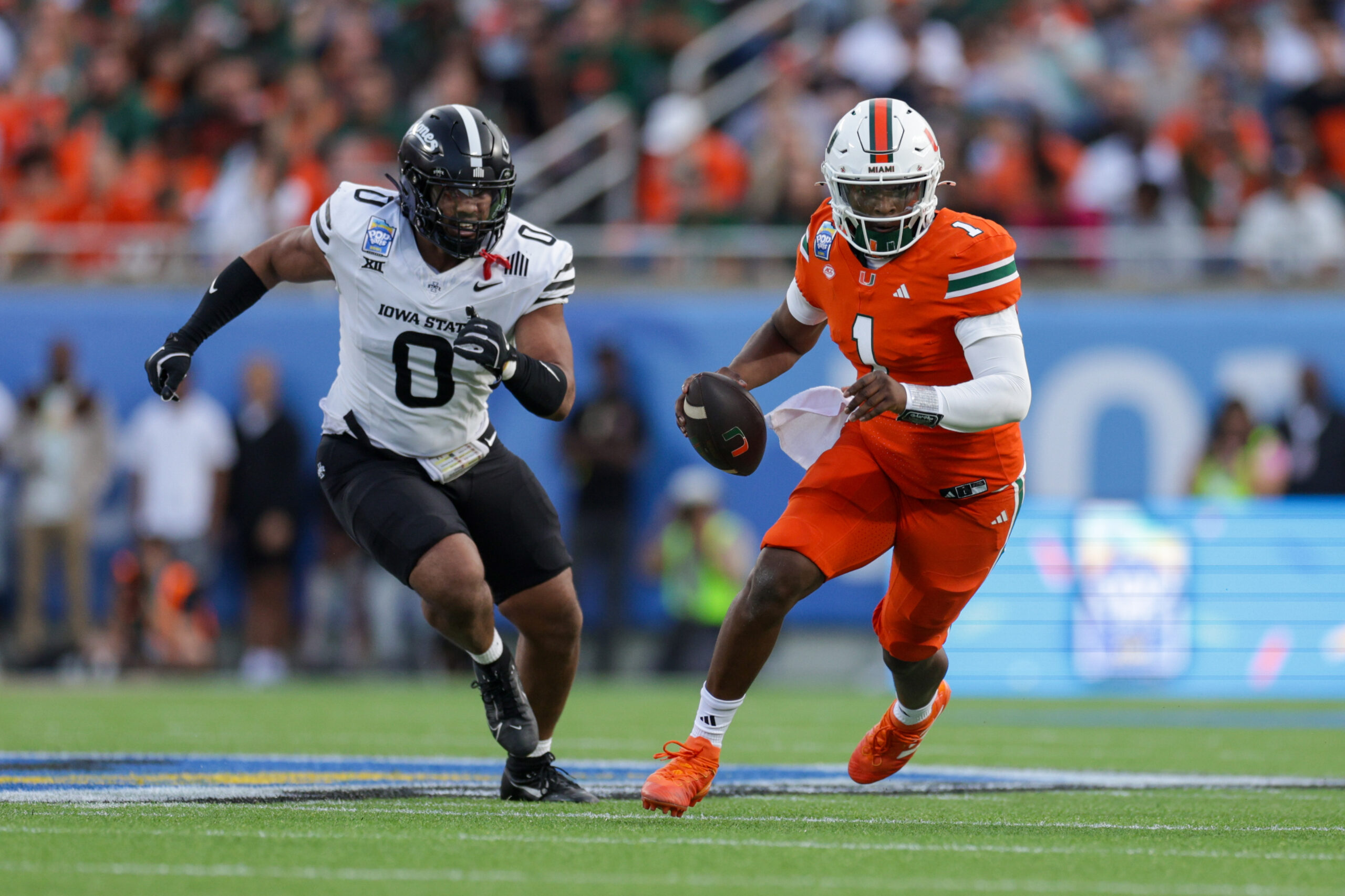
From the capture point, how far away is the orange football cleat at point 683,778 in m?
4.95

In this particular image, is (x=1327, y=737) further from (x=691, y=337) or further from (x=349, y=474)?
(x=691, y=337)

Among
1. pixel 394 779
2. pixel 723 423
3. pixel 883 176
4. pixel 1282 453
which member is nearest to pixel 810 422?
pixel 723 423

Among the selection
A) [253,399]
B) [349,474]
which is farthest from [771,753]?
[253,399]

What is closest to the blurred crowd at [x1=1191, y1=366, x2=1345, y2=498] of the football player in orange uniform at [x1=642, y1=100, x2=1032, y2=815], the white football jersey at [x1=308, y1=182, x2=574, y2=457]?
the football player in orange uniform at [x1=642, y1=100, x2=1032, y2=815]

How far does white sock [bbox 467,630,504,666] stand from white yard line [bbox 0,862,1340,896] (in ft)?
4.72

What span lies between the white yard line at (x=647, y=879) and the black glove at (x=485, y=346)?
1.51m

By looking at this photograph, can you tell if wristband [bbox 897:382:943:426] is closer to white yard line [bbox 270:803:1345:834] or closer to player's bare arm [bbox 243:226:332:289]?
white yard line [bbox 270:803:1345:834]

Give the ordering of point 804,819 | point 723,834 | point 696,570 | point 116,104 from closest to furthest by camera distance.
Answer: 1. point 723,834
2. point 804,819
3. point 696,570
4. point 116,104

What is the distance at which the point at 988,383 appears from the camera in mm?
5000

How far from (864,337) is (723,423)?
0.46 metres

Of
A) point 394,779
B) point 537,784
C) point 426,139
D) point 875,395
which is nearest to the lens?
point 875,395

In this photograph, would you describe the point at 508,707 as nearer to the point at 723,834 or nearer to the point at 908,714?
the point at 723,834

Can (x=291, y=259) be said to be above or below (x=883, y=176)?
below

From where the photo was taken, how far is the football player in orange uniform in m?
5.08
